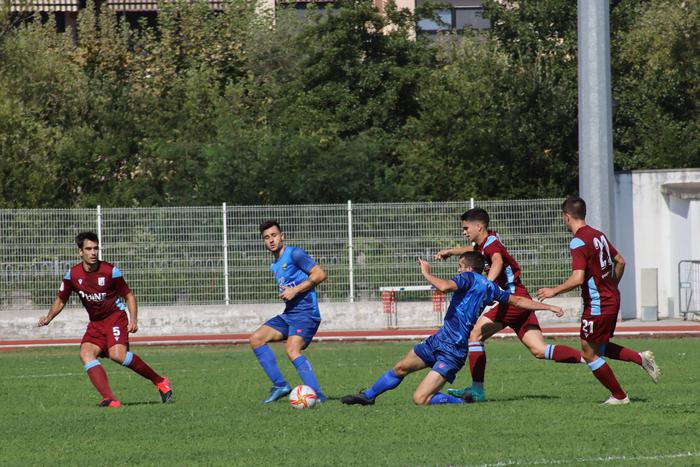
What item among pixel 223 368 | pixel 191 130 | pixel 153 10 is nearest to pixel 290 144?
pixel 191 130

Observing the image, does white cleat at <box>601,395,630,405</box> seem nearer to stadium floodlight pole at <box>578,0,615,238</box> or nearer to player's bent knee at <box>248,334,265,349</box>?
player's bent knee at <box>248,334,265,349</box>

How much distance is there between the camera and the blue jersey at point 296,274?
41.2 feet

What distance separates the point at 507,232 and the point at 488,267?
13.9 metres

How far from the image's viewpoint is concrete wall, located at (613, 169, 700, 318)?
27734 millimetres

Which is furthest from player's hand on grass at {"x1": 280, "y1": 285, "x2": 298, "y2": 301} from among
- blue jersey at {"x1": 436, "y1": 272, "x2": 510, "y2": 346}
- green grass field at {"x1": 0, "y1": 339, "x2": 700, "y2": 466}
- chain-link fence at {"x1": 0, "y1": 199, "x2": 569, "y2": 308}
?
chain-link fence at {"x1": 0, "y1": 199, "x2": 569, "y2": 308}

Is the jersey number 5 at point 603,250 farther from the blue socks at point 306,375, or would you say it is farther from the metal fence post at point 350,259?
the metal fence post at point 350,259

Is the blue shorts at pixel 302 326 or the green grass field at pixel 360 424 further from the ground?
the blue shorts at pixel 302 326

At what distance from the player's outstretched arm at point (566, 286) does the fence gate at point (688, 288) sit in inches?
673

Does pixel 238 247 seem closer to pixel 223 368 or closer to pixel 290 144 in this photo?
pixel 290 144

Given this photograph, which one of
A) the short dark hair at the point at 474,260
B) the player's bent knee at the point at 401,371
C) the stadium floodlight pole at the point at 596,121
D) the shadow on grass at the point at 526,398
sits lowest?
the shadow on grass at the point at 526,398

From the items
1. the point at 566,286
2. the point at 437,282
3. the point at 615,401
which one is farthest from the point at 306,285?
the point at 615,401

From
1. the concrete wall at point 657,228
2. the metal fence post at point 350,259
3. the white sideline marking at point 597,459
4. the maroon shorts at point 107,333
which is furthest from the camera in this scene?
the concrete wall at point 657,228

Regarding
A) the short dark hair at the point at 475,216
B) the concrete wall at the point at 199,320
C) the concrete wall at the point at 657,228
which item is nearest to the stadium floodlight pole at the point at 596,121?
the concrete wall at the point at 657,228

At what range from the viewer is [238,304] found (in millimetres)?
26250
